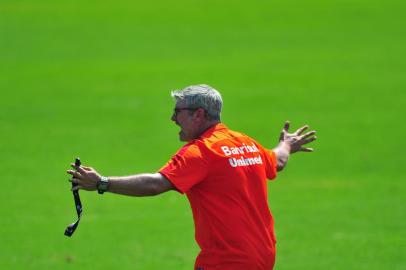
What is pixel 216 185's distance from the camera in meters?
7.63

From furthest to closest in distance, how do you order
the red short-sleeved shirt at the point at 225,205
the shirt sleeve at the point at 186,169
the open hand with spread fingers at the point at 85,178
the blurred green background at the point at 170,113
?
1. the blurred green background at the point at 170,113
2. the red short-sleeved shirt at the point at 225,205
3. the shirt sleeve at the point at 186,169
4. the open hand with spread fingers at the point at 85,178

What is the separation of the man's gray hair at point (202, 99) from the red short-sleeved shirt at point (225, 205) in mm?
196

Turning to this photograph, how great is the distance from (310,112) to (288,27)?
1097 centimetres

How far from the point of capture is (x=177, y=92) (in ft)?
25.9

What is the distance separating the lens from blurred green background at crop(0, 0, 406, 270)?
47.0 feet

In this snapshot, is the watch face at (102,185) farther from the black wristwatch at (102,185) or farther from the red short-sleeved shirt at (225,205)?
the red short-sleeved shirt at (225,205)

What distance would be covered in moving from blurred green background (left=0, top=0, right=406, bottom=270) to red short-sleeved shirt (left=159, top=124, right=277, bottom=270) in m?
5.17

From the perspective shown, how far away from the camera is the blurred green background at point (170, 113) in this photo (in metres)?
14.3

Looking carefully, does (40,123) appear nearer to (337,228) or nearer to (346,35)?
(337,228)

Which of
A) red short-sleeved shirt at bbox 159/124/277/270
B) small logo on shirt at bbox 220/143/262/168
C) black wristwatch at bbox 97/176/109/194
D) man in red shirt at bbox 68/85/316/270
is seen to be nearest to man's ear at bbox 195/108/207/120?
man in red shirt at bbox 68/85/316/270

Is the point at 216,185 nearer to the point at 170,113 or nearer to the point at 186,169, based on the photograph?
the point at 186,169

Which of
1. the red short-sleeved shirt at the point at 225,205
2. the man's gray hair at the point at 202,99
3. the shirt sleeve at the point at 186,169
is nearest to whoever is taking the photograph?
the shirt sleeve at the point at 186,169

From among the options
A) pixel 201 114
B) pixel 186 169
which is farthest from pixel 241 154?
pixel 186 169

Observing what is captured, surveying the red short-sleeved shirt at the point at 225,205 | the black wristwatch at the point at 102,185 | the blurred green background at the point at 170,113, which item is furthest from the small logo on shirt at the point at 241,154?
the blurred green background at the point at 170,113
